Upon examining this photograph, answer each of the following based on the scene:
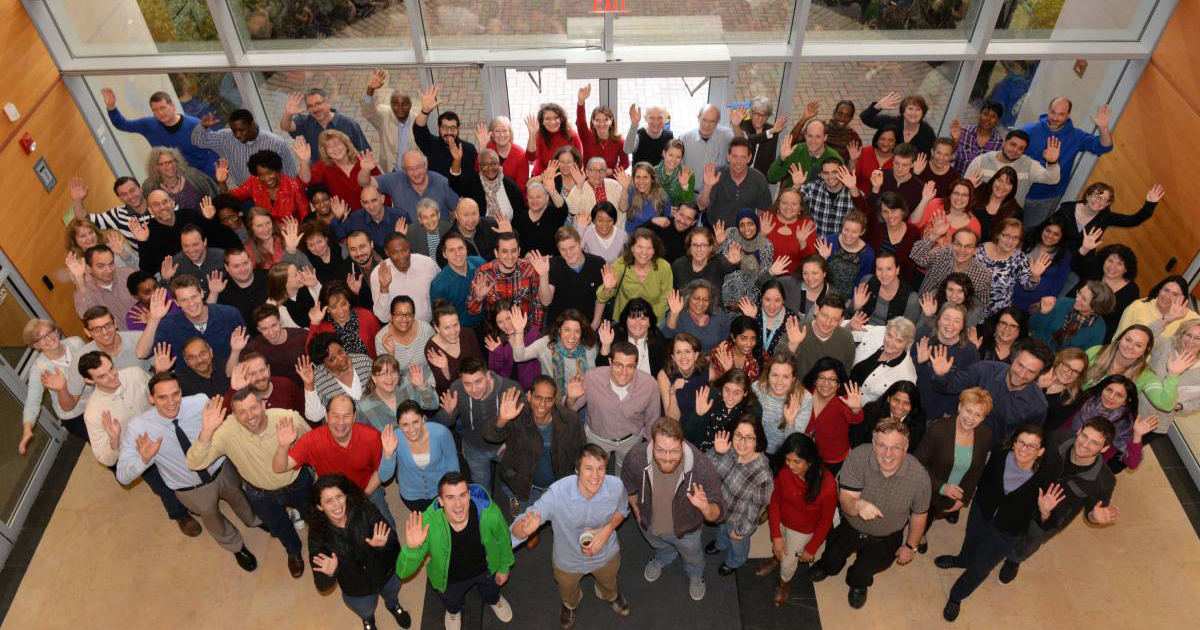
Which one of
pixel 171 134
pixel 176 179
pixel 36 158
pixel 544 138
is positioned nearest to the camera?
pixel 176 179

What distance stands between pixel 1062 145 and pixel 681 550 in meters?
5.81

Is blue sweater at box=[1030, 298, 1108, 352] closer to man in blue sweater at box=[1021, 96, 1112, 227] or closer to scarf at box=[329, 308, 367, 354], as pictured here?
man in blue sweater at box=[1021, 96, 1112, 227]

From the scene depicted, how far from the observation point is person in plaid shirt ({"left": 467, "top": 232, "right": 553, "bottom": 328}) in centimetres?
595

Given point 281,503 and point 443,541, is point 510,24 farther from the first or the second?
point 443,541

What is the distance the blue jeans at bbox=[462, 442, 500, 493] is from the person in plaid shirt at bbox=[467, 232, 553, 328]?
3.58ft

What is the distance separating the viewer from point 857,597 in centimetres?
559

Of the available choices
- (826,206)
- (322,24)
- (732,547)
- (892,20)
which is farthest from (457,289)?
(892,20)

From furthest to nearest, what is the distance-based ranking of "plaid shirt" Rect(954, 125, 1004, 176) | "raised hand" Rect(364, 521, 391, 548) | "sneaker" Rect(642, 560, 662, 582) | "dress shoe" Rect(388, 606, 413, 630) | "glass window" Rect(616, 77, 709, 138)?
"glass window" Rect(616, 77, 709, 138) → "plaid shirt" Rect(954, 125, 1004, 176) → "sneaker" Rect(642, 560, 662, 582) → "dress shoe" Rect(388, 606, 413, 630) → "raised hand" Rect(364, 521, 391, 548)

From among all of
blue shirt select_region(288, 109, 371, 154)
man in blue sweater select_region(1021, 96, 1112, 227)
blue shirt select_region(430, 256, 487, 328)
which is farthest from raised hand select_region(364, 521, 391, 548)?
man in blue sweater select_region(1021, 96, 1112, 227)

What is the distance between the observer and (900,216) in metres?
6.47

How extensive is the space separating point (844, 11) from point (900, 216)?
297cm

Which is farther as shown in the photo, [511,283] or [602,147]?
[602,147]

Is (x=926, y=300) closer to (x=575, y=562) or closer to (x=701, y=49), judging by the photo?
(x=575, y=562)

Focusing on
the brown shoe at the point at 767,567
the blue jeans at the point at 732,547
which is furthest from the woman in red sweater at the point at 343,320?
the brown shoe at the point at 767,567
